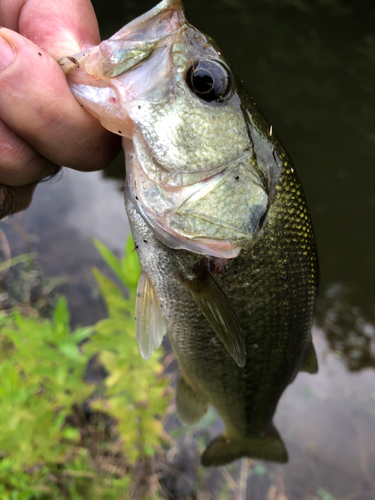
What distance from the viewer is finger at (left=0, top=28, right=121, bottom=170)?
3.16 ft

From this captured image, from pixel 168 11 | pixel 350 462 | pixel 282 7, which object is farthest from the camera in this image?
pixel 282 7

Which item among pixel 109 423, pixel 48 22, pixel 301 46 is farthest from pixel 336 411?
pixel 301 46

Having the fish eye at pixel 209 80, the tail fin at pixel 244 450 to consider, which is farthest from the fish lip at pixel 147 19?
the tail fin at pixel 244 450

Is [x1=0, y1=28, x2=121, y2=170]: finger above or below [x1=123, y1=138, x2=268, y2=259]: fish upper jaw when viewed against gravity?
above

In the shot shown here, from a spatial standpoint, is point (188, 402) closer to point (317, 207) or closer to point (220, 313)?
point (220, 313)

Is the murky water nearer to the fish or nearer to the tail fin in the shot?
the tail fin

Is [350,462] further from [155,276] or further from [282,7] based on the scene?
[282,7]

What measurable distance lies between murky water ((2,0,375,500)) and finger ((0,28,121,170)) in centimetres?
260

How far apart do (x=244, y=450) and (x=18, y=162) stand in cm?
193

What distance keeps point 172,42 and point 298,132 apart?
17.5 feet

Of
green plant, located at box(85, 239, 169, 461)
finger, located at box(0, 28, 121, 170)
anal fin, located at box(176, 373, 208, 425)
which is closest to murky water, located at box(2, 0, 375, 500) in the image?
green plant, located at box(85, 239, 169, 461)

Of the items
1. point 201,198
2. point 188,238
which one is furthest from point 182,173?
point 188,238

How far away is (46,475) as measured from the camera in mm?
2191

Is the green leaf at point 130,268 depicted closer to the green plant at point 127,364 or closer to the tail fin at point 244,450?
the green plant at point 127,364
